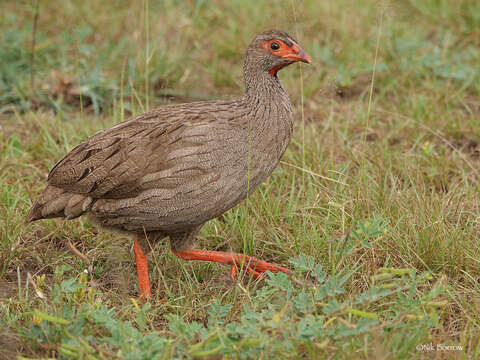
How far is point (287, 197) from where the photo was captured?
5102 mm

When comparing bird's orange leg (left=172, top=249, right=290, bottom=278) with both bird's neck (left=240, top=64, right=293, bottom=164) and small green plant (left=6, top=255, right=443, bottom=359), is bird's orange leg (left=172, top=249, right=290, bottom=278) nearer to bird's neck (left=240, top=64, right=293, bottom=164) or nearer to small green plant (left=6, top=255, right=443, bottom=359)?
small green plant (left=6, top=255, right=443, bottom=359)

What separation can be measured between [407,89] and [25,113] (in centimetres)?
346

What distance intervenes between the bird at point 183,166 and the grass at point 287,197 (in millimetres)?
311

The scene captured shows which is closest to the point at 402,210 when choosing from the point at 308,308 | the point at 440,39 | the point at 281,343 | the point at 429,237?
the point at 429,237

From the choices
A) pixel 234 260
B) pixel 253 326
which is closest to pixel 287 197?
pixel 234 260

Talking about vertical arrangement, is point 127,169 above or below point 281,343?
above

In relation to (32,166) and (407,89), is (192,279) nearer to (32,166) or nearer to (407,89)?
(32,166)

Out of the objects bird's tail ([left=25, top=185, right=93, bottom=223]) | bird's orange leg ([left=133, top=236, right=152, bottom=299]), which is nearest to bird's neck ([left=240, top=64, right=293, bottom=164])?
bird's orange leg ([left=133, top=236, right=152, bottom=299])

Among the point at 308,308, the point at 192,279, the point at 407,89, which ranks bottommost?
the point at 192,279

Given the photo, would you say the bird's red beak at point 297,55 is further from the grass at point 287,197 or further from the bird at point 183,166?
the grass at point 287,197

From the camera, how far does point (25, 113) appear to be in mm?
6246

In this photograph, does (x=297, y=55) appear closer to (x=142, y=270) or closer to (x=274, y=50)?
(x=274, y=50)

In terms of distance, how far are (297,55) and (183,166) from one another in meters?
1.00

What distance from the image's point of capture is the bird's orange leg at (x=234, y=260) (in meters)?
4.32
